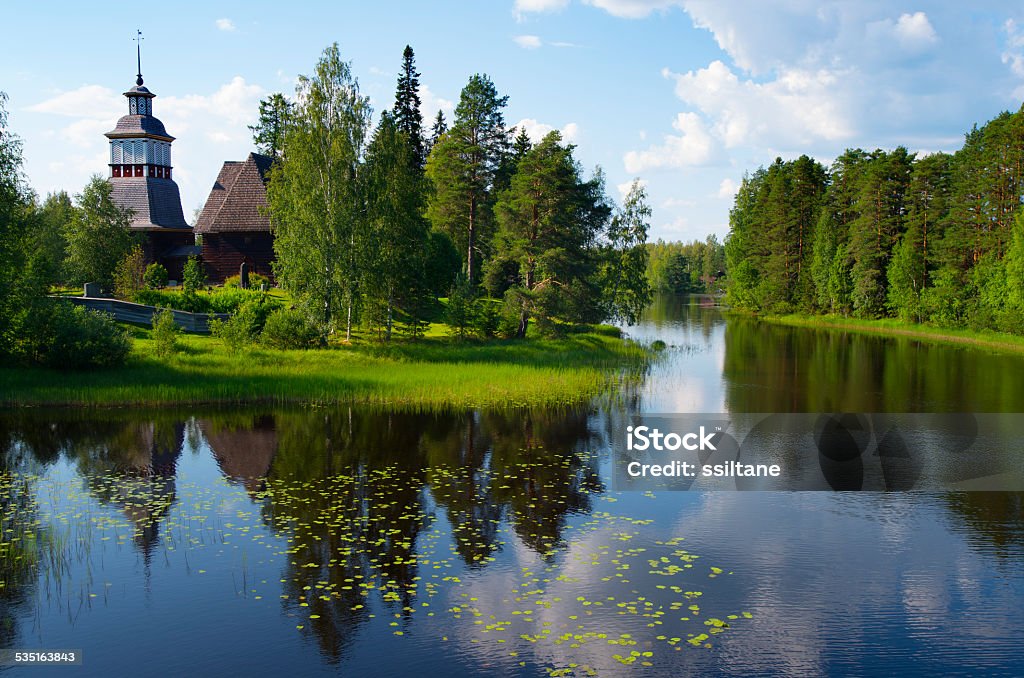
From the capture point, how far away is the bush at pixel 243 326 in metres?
38.2

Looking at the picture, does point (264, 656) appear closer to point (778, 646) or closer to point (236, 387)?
point (778, 646)

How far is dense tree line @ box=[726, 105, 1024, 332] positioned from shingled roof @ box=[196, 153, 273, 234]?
2180 inches

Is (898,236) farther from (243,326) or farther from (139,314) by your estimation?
(139,314)

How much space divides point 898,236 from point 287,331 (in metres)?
61.8

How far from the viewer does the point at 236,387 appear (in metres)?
32.1

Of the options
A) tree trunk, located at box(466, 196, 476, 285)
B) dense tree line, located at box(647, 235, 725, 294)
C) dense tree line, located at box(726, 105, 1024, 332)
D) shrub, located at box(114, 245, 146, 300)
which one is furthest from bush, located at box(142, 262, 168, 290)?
dense tree line, located at box(647, 235, 725, 294)

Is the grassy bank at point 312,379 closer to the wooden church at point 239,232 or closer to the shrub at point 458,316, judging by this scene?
the shrub at point 458,316

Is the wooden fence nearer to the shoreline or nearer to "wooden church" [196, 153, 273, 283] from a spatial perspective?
"wooden church" [196, 153, 273, 283]

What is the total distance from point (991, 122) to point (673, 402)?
163ft

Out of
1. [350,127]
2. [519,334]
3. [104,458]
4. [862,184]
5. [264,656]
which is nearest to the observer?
[264,656]

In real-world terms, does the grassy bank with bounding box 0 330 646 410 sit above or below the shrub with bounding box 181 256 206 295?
below

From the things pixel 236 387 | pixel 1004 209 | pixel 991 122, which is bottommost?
pixel 236 387

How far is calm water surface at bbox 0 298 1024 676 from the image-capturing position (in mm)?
11570

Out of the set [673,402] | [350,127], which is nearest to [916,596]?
[673,402]
